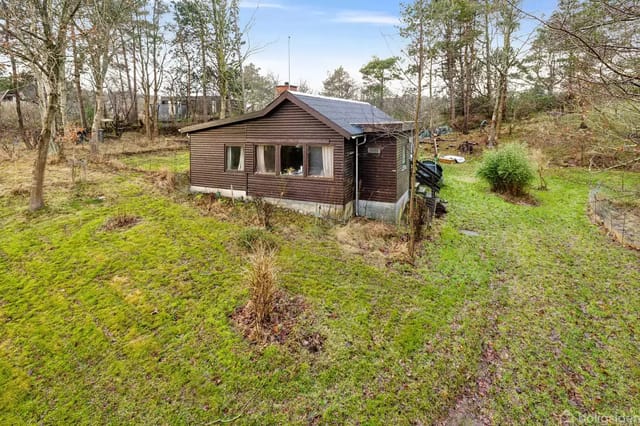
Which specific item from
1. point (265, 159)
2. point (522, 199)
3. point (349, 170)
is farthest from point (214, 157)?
point (522, 199)

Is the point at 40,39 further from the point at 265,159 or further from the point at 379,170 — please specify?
the point at 379,170

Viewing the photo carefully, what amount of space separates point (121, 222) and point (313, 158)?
548 cm

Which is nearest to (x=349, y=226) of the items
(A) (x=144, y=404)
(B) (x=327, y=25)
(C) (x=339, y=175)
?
(C) (x=339, y=175)

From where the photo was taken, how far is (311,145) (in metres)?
9.68

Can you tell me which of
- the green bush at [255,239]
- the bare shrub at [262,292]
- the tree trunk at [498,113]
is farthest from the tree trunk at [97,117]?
the tree trunk at [498,113]

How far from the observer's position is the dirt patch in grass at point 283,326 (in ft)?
16.2

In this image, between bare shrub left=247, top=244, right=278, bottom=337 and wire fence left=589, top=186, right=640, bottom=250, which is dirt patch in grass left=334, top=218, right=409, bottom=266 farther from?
wire fence left=589, top=186, right=640, bottom=250

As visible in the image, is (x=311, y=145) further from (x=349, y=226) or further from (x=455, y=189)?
(x=455, y=189)

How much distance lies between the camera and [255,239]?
A: 8.13 meters

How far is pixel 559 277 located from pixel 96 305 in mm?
8869

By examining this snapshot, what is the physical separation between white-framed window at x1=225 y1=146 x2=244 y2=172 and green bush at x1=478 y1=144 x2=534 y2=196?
30.5 feet

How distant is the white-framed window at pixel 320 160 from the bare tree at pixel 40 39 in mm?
6742

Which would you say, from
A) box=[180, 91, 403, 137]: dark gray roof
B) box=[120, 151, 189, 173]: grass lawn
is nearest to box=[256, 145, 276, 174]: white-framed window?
box=[180, 91, 403, 137]: dark gray roof

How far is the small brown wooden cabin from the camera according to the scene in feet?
31.0
